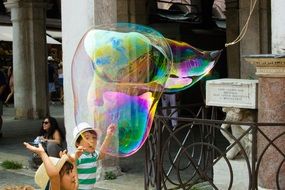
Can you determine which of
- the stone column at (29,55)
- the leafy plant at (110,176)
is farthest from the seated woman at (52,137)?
the stone column at (29,55)

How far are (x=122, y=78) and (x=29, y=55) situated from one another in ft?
38.1

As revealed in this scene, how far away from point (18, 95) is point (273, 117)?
12644mm

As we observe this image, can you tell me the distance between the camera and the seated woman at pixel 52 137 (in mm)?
7645

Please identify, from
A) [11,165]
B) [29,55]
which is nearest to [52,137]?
[11,165]

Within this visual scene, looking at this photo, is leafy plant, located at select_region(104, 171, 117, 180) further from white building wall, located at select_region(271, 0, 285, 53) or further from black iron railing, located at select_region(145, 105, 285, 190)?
white building wall, located at select_region(271, 0, 285, 53)

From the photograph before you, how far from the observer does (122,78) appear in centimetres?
663

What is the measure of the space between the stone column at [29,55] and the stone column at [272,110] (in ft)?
39.6

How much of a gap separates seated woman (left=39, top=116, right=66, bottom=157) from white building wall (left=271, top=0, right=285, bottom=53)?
2.97 m

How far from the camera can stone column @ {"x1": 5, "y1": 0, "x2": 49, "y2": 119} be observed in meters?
17.6

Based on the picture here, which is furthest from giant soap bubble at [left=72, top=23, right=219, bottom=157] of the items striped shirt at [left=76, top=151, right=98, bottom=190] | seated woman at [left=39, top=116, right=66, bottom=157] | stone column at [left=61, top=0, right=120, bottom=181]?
stone column at [left=61, top=0, right=120, bottom=181]

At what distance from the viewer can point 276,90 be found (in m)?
6.39

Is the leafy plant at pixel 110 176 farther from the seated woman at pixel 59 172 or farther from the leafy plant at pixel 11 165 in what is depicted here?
the seated woman at pixel 59 172

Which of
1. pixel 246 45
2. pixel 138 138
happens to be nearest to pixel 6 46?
pixel 246 45

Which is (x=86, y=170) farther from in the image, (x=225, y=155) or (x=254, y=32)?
(x=254, y=32)
